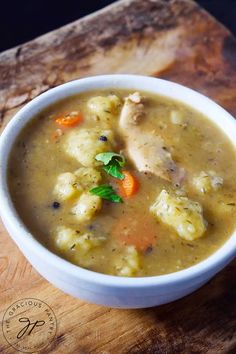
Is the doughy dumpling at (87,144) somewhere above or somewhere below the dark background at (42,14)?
above

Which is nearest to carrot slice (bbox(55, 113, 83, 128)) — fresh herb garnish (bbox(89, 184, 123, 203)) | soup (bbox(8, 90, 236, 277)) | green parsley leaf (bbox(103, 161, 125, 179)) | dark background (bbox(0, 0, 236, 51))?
soup (bbox(8, 90, 236, 277))

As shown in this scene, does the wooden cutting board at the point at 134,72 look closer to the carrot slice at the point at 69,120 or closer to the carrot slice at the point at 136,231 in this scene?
the carrot slice at the point at 136,231

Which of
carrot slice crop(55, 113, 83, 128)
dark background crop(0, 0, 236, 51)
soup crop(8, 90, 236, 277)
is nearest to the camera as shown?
soup crop(8, 90, 236, 277)

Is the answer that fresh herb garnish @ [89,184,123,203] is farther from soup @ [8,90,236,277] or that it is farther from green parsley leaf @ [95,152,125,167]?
green parsley leaf @ [95,152,125,167]

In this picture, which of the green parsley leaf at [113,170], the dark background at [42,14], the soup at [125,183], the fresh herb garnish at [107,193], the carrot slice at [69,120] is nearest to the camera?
the soup at [125,183]

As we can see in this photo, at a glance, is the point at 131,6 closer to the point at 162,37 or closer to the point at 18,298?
the point at 162,37

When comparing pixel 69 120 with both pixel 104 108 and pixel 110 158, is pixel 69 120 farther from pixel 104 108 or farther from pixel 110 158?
pixel 110 158

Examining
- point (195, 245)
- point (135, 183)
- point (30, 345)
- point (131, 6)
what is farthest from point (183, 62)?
point (30, 345)

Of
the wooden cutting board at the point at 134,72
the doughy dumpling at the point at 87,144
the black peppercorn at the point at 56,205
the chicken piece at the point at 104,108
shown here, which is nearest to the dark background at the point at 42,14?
the wooden cutting board at the point at 134,72
